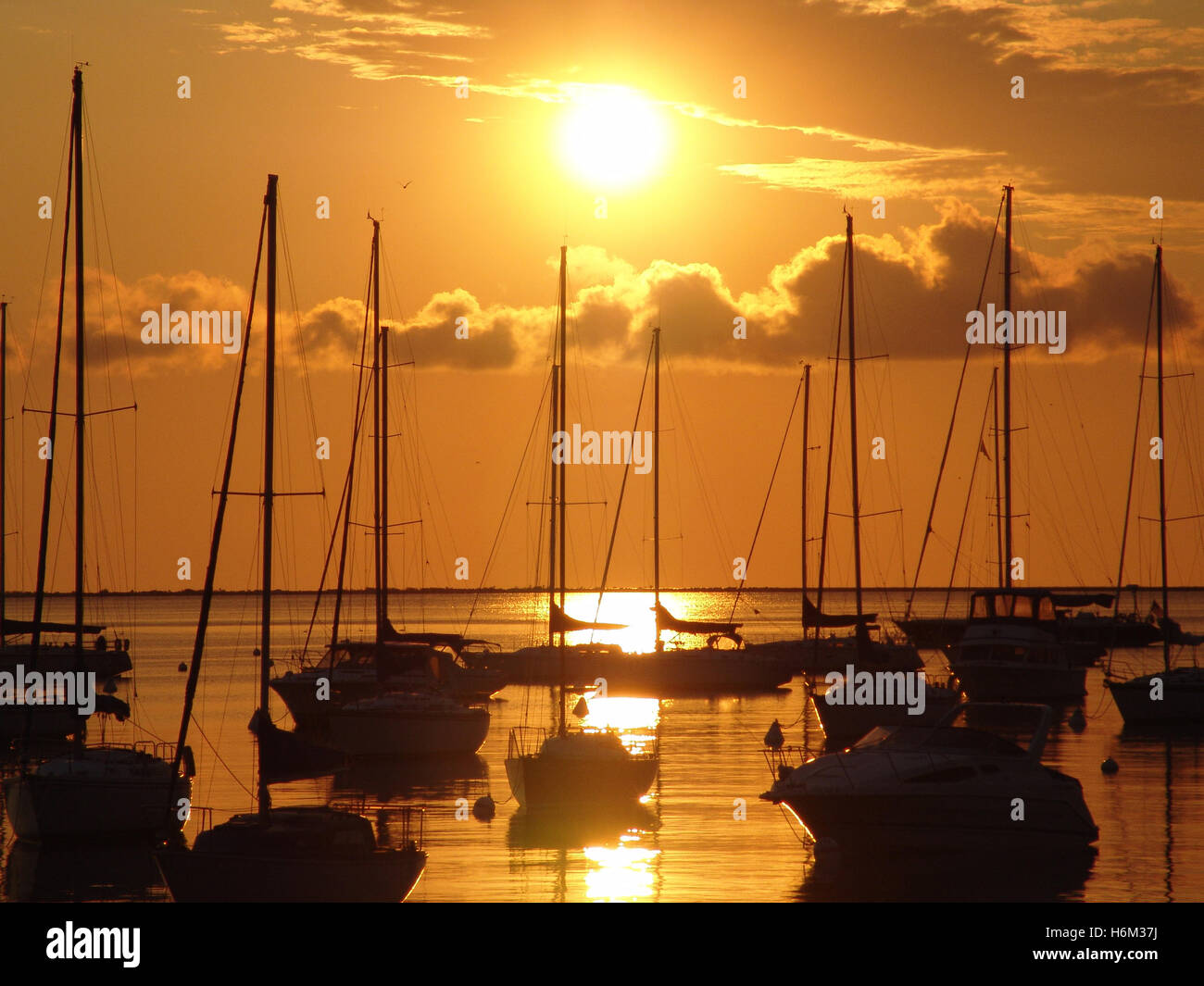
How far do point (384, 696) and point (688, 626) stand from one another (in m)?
39.7

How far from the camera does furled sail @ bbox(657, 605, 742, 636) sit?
77.3 metres

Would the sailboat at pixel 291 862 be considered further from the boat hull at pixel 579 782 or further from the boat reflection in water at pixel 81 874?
the boat hull at pixel 579 782

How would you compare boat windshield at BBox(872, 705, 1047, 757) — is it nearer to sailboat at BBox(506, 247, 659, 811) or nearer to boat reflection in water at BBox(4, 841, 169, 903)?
sailboat at BBox(506, 247, 659, 811)

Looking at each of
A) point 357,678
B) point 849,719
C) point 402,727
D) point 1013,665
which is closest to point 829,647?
point 1013,665

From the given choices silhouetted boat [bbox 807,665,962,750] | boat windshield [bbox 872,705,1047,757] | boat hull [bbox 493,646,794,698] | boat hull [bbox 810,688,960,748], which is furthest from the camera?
boat hull [bbox 493,646,794,698]

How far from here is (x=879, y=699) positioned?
49656mm

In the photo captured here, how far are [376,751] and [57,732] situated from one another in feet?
32.0

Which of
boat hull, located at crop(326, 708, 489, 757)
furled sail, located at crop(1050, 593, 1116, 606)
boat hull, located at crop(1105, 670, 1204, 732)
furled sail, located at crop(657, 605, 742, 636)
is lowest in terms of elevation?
boat hull, located at crop(326, 708, 489, 757)

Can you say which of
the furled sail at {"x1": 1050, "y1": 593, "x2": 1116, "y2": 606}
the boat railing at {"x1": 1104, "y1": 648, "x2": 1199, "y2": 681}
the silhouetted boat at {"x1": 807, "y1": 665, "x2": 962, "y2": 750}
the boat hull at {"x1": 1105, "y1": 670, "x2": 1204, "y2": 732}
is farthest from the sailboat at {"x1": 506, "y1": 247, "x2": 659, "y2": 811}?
the boat railing at {"x1": 1104, "y1": 648, "x2": 1199, "y2": 681}

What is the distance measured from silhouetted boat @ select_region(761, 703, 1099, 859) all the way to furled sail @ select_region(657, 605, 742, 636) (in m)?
47.0

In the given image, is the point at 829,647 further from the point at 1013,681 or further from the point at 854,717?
the point at 854,717

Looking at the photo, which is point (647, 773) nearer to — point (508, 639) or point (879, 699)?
point (879, 699)

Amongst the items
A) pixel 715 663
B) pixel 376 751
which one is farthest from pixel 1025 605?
pixel 376 751

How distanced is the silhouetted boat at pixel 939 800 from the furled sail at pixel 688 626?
4703 centimetres
